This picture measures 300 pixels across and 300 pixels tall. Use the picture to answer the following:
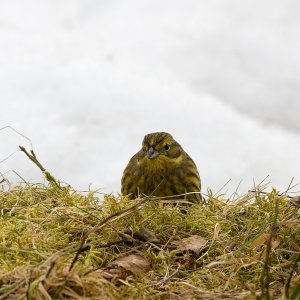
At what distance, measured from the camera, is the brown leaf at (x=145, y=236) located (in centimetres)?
407

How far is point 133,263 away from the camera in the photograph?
12.2ft

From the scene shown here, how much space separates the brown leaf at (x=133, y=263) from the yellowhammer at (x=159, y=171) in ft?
7.87

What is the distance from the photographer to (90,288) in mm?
3082

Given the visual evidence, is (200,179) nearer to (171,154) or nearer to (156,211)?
(171,154)

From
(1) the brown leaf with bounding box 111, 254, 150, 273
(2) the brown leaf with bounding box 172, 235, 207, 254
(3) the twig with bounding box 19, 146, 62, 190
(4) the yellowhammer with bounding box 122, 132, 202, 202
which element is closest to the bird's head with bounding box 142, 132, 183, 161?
(4) the yellowhammer with bounding box 122, 132, 202, 202

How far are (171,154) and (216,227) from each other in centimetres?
229

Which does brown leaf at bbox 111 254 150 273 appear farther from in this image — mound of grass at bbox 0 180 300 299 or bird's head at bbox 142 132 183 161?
bird's head at bbox 142 132 183 161

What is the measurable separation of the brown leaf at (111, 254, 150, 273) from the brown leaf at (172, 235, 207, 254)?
1.21 ft

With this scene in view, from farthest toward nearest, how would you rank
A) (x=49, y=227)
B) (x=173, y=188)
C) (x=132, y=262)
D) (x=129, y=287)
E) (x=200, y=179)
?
(x=200, y=179) < (x=173, y=188) < (x=49, y=227) < (x=132, y=262) < (x=129, y=287)

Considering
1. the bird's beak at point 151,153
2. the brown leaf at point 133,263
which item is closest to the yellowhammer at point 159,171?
the bird's beak at point 151,153

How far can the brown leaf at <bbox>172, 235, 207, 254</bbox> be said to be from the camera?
409 centimetres

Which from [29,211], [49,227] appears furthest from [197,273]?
[29,211]

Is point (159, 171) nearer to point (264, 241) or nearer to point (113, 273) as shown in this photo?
point (264, 241)

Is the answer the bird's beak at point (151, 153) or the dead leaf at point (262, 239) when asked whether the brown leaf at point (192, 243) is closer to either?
the dead leaf at point (262, 239)
